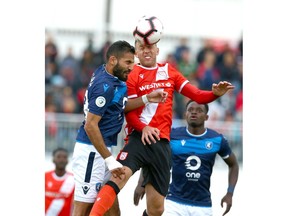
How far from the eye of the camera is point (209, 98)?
9773mm

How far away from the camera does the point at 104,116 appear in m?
9.33

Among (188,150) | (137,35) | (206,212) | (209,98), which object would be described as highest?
(137,35)

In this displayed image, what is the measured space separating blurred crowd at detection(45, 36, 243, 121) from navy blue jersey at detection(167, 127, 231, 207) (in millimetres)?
6729

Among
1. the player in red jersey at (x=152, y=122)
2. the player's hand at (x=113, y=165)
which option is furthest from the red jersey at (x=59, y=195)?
the player's hand at (x=113, y=165)

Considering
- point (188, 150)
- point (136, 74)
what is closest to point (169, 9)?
point (188, 150)

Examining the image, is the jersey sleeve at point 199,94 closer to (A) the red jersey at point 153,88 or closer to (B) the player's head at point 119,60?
(A) the red jersey at point 153,88

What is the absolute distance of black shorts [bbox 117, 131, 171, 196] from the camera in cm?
957

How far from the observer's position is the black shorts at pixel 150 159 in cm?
957

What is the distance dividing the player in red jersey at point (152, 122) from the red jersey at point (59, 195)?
13.6ft

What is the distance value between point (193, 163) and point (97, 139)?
2.81 meters

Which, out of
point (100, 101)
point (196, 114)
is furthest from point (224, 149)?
point (100, 101)
